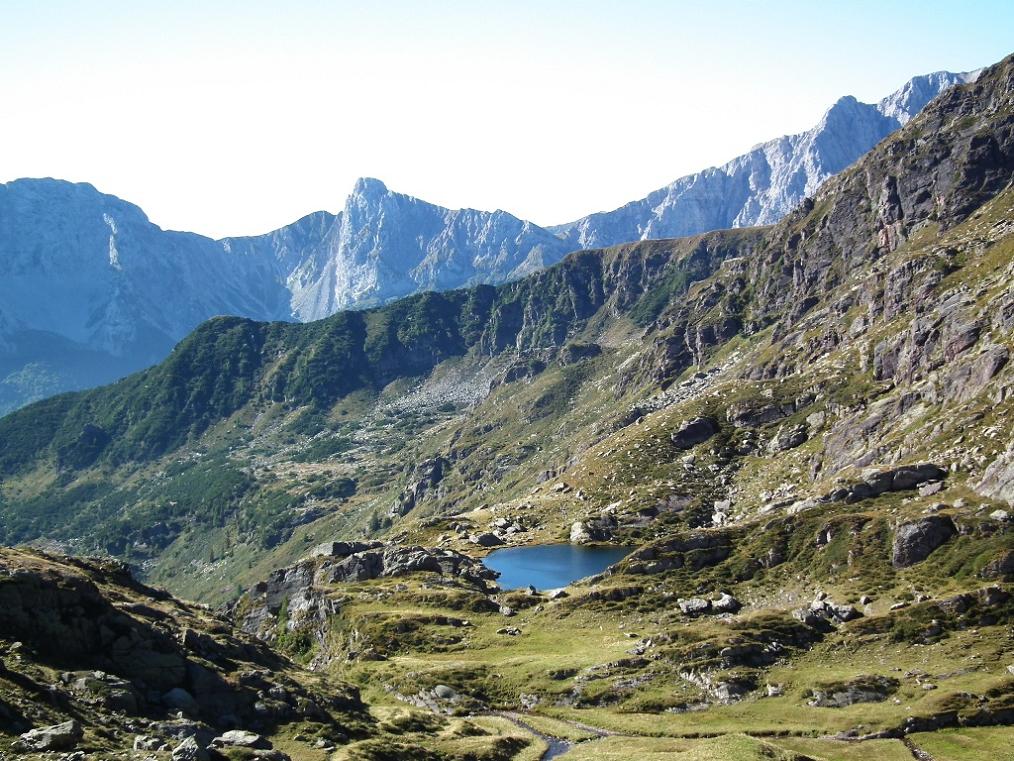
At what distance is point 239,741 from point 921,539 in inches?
4749

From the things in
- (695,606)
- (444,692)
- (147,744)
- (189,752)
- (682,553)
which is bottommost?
(189,752)

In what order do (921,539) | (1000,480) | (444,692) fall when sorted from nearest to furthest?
(444,692) → (921,539) → (1000,480)

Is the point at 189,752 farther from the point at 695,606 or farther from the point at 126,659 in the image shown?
the point at 695,606

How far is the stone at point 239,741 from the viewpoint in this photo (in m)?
75.4

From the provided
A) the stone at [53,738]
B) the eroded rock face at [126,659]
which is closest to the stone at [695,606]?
the eroded rock face at [126,659]

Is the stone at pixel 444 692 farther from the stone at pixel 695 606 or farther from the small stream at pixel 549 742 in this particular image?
the stone at pixel 695 606

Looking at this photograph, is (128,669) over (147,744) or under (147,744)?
over

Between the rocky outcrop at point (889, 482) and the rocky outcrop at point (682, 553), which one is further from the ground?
the rocky outcrop at point (889, 482)

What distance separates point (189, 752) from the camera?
6819cm

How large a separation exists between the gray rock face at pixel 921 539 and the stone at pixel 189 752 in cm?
12304

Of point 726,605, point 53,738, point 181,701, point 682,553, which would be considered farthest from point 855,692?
point 53,738

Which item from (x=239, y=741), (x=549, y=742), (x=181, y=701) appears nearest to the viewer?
(x=239, y=741)

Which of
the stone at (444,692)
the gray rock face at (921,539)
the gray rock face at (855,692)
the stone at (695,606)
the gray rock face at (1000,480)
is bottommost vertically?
the stone at (444,692)

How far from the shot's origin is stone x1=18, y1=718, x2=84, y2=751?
63688 millimetres
